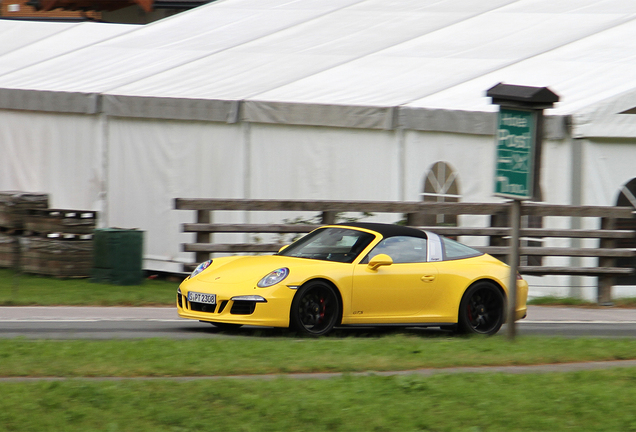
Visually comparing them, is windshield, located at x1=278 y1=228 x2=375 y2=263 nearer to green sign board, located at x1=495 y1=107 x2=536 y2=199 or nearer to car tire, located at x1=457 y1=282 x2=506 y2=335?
car tire, located at x1=457 y1=282 x2=506 y2=335

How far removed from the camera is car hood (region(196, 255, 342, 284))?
33.0ft

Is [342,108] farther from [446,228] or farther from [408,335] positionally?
[408,335]

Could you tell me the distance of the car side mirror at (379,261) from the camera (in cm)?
1016

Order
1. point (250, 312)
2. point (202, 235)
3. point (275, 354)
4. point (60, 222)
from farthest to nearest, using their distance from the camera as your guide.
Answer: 1. point (60, 222)
2. point (202, 235)
3. point (250, 312)
4. point (275, 354)

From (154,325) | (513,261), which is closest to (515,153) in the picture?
(513,261)

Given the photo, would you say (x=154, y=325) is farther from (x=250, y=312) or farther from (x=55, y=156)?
(x=55, y=156)

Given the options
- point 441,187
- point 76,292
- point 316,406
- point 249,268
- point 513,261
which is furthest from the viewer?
point 441,187

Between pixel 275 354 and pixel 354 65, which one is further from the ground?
pixel 354 65

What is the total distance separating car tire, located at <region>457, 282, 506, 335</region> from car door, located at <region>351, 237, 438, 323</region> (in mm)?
445

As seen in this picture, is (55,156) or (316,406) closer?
(316,406)

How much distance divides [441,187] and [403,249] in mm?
4833

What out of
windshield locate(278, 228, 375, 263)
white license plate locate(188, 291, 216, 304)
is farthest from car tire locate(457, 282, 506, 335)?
white license plate locate(188, 291, 216, 304)

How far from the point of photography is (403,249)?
10680mm

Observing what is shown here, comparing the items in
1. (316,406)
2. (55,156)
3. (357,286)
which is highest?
(55,156)
